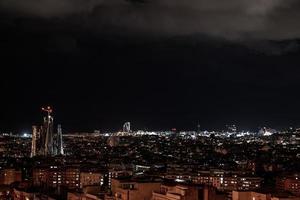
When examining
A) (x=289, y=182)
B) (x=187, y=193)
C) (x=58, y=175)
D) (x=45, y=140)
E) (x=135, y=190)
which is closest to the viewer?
(x=187, y=193)

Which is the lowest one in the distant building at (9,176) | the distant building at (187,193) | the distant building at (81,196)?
the distant building at (81,196)

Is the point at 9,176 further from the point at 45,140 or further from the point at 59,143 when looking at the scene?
the point at 59,143

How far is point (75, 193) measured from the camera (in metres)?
32.3

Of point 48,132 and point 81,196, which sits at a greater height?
point 48,132

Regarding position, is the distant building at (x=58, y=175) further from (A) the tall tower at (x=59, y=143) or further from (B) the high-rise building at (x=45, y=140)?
(A) the tall tower at (x=59, y=143)

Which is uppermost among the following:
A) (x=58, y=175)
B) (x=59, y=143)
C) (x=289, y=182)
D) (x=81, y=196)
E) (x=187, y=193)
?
(x=59, y=143)

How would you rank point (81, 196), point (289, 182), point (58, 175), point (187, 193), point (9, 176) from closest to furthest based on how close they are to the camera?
point (187, 193), point (81, 196), point (289, 182), point (9, 176), point (58, 175)

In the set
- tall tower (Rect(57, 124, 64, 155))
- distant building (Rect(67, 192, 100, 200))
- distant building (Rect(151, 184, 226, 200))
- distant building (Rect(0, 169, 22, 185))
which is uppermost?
tall tower (Rect(57, 124, 64, 155))

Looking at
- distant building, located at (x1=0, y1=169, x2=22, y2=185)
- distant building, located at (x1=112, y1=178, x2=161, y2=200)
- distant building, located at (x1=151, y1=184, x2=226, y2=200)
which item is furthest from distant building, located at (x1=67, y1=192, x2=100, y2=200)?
distant building, located at (x1=0, y1=169, x2=22, y2=185)

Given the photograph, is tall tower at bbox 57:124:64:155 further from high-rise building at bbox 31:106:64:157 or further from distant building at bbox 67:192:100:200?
distant building at bbox 67:192:100:200

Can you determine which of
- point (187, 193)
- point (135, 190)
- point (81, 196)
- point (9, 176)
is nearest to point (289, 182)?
point (81, 196)

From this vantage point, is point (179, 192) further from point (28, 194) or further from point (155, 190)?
point (28, 194)

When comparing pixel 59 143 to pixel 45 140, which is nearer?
pixel 45 140

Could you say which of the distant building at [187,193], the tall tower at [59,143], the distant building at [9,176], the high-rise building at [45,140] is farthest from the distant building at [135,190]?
the tall tower at [59,143]
